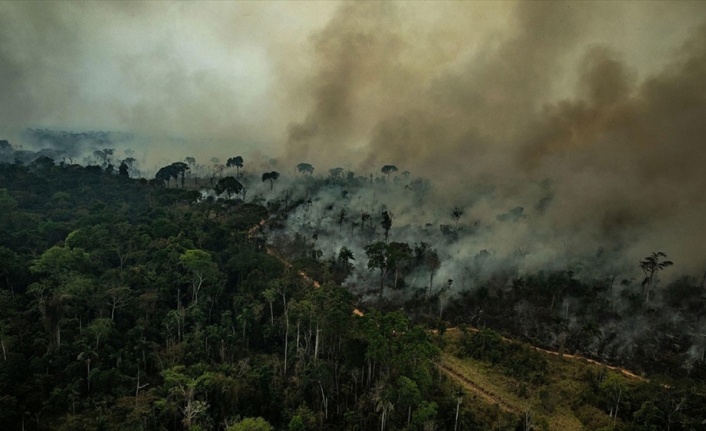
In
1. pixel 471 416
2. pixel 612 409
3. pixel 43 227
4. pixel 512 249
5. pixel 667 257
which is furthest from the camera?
pixel 512 249

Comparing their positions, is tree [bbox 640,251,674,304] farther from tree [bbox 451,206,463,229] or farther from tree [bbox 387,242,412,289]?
tree [bbox 387,242,412,289]

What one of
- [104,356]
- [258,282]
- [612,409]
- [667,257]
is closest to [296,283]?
[258,282]

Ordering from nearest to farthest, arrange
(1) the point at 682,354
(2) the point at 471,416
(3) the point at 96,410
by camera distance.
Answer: (3) the point at 96,410 < (2) the point at 471,416 < (1) the point at 682,354

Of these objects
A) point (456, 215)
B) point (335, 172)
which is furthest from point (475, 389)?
point (335, 172)

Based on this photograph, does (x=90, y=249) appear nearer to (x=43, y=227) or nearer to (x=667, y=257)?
(x=43, y=227)

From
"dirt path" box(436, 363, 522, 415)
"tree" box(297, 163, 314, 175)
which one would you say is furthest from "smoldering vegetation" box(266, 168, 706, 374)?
"tree" box(297, 163, 314, 175)

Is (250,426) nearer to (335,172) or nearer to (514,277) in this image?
(514,277)
